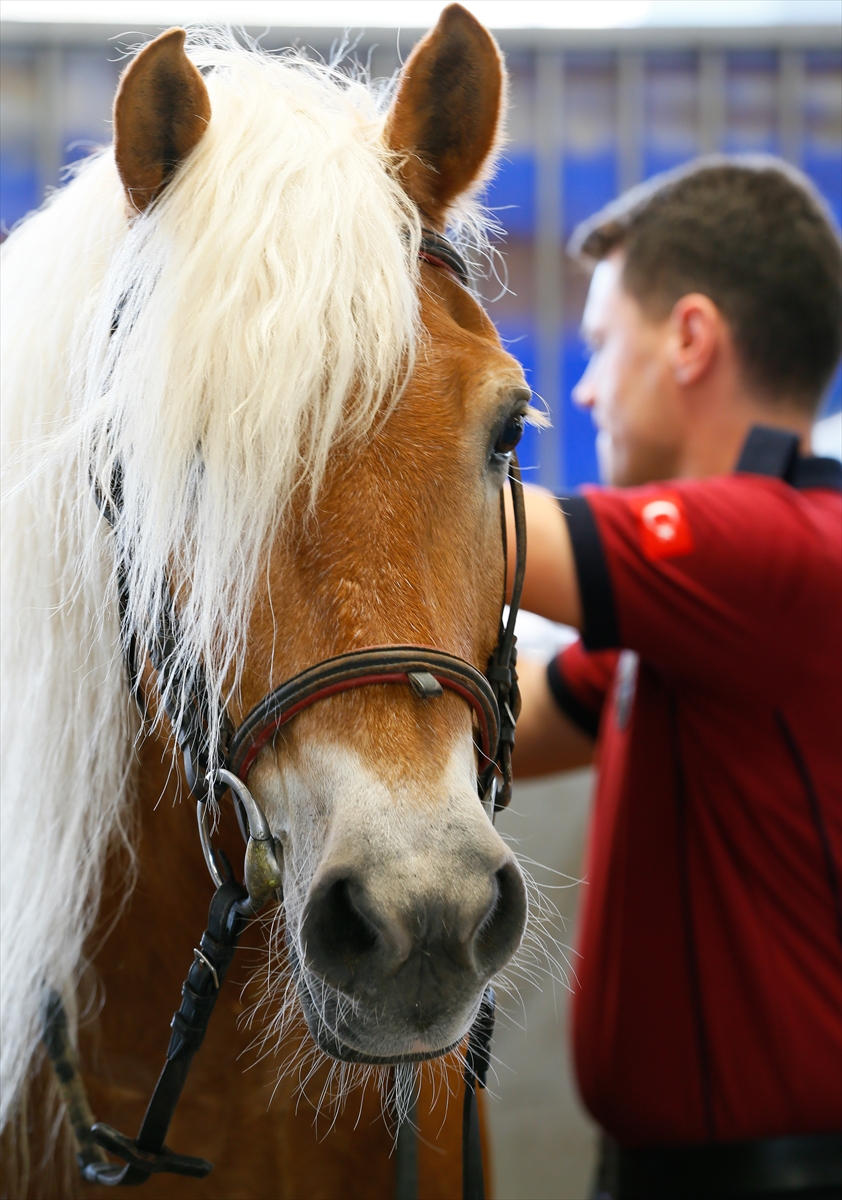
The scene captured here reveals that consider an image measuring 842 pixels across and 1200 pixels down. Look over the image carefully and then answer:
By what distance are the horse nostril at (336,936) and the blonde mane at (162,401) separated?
0.19 m

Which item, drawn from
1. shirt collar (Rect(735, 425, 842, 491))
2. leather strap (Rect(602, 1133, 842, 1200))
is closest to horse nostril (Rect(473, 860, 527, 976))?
leather strap (Rect(602, 1133, 842, 1200))

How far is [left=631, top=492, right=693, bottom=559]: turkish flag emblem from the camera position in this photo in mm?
→ 1100

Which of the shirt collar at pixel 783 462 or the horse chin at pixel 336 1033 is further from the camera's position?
the shirt collar at pixel 783 462

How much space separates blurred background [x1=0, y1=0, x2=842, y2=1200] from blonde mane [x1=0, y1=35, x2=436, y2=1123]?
1406 mm

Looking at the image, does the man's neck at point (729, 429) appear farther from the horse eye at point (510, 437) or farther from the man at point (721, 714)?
the horse eye at point (510, 437)

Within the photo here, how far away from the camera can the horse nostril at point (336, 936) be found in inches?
22.7

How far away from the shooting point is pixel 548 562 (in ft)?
3.50

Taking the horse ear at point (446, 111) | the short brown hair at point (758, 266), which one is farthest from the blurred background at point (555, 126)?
the horse ear at point (446, 111)

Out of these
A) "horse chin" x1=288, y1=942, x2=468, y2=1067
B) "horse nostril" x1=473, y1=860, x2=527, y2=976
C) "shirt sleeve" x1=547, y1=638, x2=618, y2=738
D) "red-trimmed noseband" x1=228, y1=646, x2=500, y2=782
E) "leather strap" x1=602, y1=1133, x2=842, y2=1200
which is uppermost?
"red-trimmed noseband" x1=228, y1=646, x2=500, y2=782

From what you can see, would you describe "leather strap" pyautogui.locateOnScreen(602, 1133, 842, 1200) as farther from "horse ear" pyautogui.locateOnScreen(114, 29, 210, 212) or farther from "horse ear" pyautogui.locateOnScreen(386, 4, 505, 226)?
"horse ear" pyautogui.locateOnScreen(114, 29, 210, 212)

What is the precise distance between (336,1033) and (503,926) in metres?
0.13

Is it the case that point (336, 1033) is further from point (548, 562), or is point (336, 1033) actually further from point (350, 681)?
point (548, 562)

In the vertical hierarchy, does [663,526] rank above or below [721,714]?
above

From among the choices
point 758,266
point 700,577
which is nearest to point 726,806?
point 700,577
